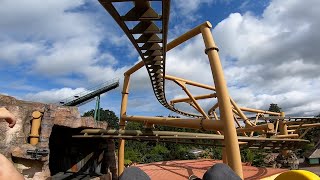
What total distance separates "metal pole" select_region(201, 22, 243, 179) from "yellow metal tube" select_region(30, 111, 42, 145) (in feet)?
13.7

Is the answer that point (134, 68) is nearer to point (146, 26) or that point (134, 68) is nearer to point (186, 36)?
point (186, 36)

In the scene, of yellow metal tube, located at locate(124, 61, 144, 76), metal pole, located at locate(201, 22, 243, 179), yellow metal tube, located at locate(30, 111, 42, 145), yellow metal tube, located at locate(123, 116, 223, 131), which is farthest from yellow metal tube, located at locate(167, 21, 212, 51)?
yellow metal tube, located at locate(30, 111, 42, 145)

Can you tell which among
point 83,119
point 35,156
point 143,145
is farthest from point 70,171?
point 143,145

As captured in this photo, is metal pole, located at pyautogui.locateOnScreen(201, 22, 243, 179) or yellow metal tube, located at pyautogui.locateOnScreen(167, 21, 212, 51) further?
yellow metal tube, located at pyautogui.locateOnScreen(167, 21, 212, 51)

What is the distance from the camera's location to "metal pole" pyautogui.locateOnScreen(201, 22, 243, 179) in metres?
4.88

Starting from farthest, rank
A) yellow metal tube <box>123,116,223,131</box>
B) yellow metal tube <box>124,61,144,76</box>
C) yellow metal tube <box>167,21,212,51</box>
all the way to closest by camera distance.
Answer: yellow metal tube <box>124,61,144,76</box>
yellow metal tube <box>167,21,212,51</box>
yellow metal tube <box>123,116,223,131</box>

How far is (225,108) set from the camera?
512 cm

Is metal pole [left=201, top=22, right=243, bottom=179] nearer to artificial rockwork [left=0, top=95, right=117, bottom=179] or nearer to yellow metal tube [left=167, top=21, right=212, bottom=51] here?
yellow metal tube [left=167, top=21, right=212, bottom=51]

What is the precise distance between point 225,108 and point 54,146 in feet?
19.8

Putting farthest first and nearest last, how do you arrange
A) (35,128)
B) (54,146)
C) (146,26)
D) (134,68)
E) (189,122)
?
(134,68), (54,146), (189,122), (35,128), (146,26)

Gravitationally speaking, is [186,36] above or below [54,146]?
above

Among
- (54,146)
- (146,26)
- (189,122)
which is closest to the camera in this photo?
(146,26)

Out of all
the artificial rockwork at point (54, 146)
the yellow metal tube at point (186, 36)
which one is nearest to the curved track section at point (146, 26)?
the yellow metal tube at point (186, 36)

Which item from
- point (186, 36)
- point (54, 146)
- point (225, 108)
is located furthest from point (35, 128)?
point (225, 108)
